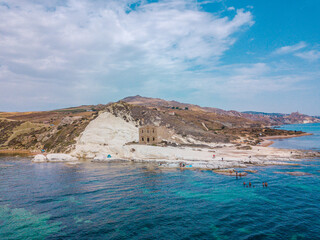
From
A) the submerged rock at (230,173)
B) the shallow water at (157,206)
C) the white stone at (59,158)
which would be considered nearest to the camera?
the shallow water at (157,206)

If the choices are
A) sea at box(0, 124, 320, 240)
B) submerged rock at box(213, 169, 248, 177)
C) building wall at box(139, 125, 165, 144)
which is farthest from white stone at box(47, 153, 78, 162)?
submerged rock at box(213, 169, 248, 177)

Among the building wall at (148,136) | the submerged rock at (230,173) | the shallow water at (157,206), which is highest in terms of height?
the building wall at (148,136)

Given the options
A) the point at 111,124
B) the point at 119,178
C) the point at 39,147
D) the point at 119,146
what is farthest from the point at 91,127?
the point at 119,178

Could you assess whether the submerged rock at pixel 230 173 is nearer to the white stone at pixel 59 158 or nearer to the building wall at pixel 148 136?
the building wall at pixel 148 136

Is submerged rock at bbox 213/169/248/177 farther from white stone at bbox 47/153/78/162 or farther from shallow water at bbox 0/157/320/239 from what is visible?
white stone at bbox 47/153/78/162

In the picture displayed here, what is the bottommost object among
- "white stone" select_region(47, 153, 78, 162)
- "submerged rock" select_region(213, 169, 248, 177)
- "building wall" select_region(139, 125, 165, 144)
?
"submerged rock" select_region(213, 169, 248, 177)

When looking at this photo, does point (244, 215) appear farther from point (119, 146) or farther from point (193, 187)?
point (119, 146)

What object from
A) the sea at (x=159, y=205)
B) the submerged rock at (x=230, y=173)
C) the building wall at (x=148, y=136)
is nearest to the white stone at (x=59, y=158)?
the sea at (x=159, y=205)

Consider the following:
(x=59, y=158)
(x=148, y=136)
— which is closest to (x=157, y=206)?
(x=148, y=136)
